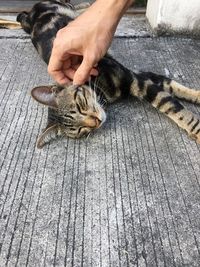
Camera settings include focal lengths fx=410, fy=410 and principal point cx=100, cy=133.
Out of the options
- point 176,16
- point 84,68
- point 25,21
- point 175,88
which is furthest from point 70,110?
point 176,16

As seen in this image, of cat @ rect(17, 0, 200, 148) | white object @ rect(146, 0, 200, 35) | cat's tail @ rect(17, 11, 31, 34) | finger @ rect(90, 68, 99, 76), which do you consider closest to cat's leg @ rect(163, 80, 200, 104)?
cat @ rect(17, 0, 200, 148)

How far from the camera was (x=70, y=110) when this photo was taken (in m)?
1.99

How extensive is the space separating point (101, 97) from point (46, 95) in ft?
1.03

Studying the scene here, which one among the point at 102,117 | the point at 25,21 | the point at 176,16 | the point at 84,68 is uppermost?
the point at 84,68

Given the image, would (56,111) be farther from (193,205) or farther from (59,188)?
(193,205)

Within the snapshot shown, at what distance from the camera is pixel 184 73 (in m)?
2.46

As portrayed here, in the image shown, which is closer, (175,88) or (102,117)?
(102,117)

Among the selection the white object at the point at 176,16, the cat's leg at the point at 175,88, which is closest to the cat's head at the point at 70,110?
the cat's leg at the point at 175,88

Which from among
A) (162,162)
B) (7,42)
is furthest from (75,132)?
(7,42)

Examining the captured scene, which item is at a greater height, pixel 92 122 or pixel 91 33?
pixel 91 33

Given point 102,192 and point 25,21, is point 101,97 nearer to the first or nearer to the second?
point 102,192

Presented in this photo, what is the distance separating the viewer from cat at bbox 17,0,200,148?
6.41 ft

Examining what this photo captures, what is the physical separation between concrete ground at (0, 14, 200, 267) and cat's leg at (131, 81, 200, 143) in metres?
0.04

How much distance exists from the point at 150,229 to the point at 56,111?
0.77 meters
